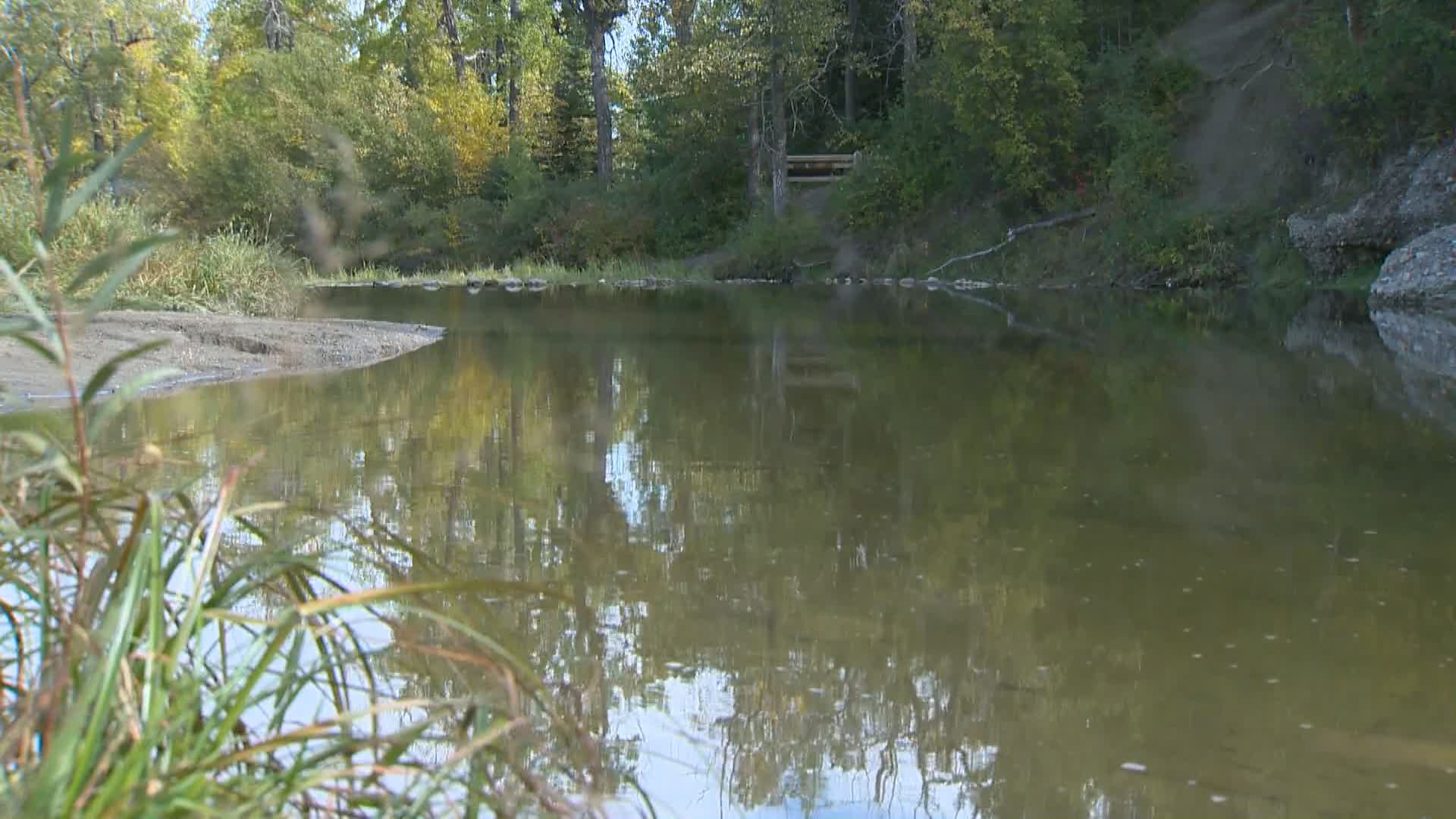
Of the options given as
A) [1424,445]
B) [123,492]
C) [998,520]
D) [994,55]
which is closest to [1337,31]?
[994,55]

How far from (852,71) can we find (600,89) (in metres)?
6.75

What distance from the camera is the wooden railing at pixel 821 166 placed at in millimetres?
35000

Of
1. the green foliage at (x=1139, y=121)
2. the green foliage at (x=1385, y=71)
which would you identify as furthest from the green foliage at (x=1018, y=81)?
the green foliage at (x=1385, y=71)

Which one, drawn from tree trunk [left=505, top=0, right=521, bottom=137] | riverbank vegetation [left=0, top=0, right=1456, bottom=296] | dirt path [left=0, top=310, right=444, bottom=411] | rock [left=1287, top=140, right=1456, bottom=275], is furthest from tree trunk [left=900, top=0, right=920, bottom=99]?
dirt path [left=0, top=310, right=444, bottom=411]

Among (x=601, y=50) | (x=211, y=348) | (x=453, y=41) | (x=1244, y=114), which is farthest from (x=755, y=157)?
(x=211, y=348)

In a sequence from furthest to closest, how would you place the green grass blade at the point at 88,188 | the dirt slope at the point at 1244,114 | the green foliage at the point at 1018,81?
the green foliage at the point at 1018,81, the dirt slope at the point at 1244,114, the green grass blade at the point at 88,188

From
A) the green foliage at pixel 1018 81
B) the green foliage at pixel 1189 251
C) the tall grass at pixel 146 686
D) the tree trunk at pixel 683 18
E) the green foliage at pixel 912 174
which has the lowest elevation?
the tall grass at pixel 146 686

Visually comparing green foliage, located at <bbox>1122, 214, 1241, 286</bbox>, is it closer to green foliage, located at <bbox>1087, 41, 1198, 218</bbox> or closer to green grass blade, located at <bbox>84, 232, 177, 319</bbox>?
green foliage, located at <bbox>1087, 41, 1198, 218</bbox>

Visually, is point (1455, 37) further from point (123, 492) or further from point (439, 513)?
point (123, 492)

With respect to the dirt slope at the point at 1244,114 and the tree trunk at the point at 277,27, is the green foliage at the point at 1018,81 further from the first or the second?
the tree trunk at the point at 277,27

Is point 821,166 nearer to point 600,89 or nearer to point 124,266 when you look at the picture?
point 600,89

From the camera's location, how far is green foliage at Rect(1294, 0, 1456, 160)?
2039 centimetres

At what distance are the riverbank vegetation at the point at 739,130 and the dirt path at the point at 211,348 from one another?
5.21ft

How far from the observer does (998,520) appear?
643cm
